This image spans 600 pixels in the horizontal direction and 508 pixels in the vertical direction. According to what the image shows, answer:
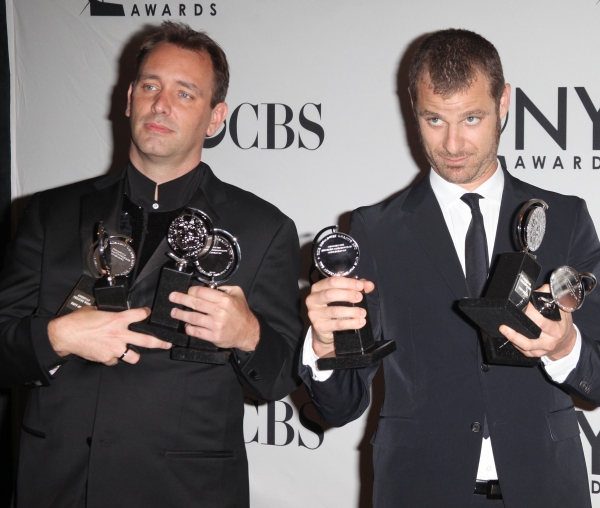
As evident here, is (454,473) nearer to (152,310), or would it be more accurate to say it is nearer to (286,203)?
(152,310)

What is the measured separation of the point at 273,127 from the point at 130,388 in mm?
1584

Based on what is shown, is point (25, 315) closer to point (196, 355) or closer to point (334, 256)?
point (196, 355)

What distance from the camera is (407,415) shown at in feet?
6.55

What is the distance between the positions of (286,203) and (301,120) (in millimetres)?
382

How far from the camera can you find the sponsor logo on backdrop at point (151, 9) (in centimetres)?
335

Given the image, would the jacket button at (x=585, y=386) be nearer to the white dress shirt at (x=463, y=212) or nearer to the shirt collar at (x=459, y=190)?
the white dress shirt at (x=463, y=212)

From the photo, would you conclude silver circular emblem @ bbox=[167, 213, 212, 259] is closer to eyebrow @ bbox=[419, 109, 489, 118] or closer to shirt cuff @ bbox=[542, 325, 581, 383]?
eyebrow @ bbox=[419, 109, 489, 118]

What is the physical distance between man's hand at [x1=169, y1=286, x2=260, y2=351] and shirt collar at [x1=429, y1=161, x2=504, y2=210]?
2.25 feet

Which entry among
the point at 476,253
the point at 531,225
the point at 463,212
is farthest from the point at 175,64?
the point at 531,225

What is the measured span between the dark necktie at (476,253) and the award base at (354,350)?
0.33 meters

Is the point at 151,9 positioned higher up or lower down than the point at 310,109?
higher up

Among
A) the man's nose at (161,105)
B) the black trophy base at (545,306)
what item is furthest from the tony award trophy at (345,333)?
the man's nose at (161,105)

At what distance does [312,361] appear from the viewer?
1.94 metres

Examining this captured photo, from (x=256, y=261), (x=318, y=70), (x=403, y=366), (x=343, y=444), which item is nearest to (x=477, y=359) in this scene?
(x=403, y=366)
